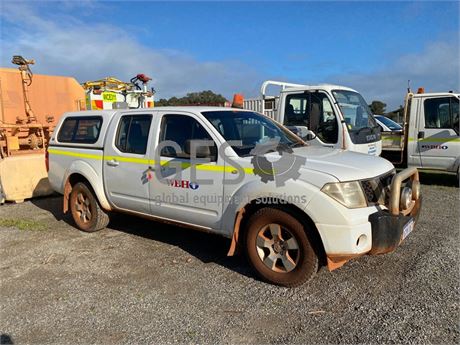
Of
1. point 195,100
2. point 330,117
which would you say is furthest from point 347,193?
point 195,100

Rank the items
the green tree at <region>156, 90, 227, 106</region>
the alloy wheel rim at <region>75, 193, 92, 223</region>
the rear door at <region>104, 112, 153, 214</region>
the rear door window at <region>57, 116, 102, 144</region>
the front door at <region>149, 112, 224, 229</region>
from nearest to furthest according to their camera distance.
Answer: the front door at <region>149, 112, 224, 229</region>
the rear door at <region>104, 112, 153, 214</region>
the rear door window at <region>57, 116, 102, 144</region>
the alloy wheel rim at <region>75, 193, 92, 223</region>
the green tree at <region>156, 90, 227, 106</region>

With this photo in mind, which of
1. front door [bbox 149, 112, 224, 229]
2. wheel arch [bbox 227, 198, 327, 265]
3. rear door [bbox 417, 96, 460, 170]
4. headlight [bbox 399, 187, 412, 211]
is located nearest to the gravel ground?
wheel arch [bbox 227, 198, 327, 265]

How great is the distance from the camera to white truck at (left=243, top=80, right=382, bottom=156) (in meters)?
7.45

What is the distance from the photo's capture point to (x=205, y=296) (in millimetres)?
3771

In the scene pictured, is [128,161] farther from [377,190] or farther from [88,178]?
[377,190]

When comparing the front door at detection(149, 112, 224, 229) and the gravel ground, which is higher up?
the front door at detection(149, 112, 224, 229)

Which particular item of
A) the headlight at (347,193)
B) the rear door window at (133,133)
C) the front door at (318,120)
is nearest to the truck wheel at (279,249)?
the headlight at (347,193)

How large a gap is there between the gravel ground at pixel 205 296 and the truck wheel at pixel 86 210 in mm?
417

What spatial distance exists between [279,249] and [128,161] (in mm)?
2348

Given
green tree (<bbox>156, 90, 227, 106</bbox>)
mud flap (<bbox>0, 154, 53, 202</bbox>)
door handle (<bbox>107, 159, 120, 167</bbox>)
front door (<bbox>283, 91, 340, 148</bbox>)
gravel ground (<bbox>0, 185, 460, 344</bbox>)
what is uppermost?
green tree (<bbox>156, 90, 227, 106</bbox>)

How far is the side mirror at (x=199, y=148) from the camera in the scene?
4.18 m

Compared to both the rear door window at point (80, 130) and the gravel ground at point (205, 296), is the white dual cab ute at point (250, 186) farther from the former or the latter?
the gravel ground at point (205, 296)

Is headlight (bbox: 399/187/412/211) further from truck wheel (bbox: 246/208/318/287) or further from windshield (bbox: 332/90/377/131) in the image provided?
windshield (bbox: 332/90/377/131)

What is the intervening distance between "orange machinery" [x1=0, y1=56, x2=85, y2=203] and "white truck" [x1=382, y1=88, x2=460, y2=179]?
8177 mm
